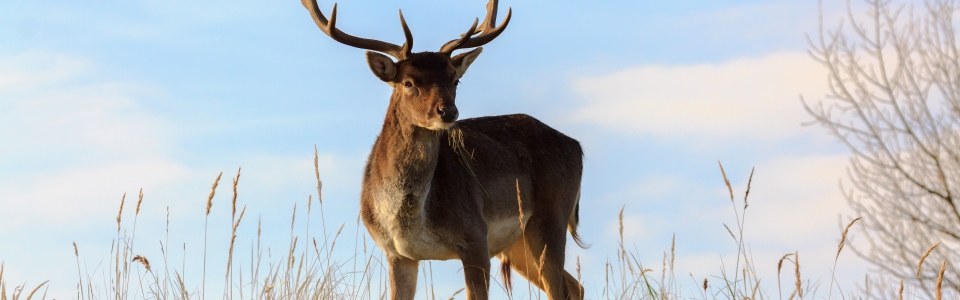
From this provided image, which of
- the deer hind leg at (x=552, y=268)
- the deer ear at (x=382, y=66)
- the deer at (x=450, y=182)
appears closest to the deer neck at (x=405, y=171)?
the deer at (x=450, y=182)

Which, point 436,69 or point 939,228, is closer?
point 436,69

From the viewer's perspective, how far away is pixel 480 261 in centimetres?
700

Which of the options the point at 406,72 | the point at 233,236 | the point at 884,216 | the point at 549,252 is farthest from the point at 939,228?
the point at 233,236

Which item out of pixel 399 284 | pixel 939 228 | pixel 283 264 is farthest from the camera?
pixel 939 228

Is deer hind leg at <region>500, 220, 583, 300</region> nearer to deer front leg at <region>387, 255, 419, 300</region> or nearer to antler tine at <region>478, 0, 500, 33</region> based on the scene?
deer front leg at <region>387, 255, 419, 300</region>

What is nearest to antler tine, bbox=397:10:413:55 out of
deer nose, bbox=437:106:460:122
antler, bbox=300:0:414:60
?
antler, bbox=300:0:414:60

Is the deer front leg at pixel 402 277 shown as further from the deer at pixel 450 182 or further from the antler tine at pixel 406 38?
the antler tine at pixel 406 38

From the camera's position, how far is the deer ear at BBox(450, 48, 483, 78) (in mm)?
7598

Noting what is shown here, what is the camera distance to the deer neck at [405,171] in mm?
7051

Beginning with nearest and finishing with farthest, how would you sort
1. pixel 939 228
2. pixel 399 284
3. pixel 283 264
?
pixel 283 264 < pixel 399 284 < pixel 939 228

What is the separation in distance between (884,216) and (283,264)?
1939cm

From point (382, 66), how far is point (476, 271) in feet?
5.40

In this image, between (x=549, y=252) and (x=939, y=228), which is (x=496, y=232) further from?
(x=939, y=228)

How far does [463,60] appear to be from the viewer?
7.61 meters
